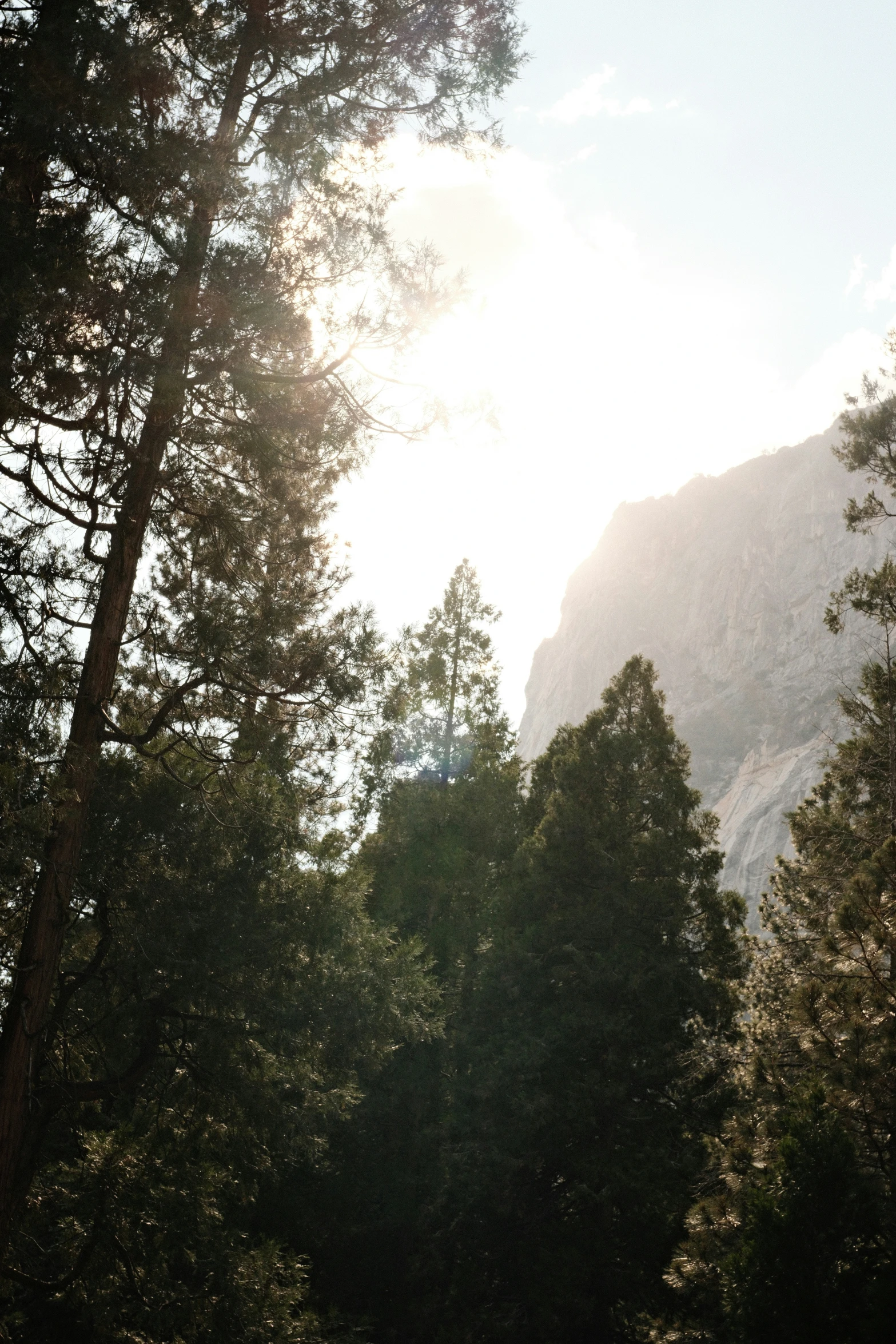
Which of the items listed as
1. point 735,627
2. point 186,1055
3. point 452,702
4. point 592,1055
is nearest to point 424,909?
point 452,702

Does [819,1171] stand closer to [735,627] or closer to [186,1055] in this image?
[186,1055]

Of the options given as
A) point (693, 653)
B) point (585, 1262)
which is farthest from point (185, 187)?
point (693, 653)

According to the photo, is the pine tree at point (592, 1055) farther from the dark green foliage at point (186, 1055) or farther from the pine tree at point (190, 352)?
the pine tree at point (190, 352)

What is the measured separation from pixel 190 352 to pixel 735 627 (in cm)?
13063

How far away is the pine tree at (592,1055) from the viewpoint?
12.4 metres

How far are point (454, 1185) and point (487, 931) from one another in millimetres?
4626

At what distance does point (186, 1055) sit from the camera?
30.0ft

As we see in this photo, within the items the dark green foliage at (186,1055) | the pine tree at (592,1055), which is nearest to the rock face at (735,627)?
the pine tree at (592,1055)

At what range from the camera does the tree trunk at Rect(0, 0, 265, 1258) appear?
5727mm

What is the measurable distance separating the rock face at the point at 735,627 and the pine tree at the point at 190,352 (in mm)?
83189

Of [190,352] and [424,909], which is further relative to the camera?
[424,909]

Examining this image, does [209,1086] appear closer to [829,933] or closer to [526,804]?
[829,933]

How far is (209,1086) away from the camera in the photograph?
8.98 meters

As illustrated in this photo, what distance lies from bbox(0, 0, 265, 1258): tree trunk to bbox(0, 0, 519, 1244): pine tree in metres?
0.02
